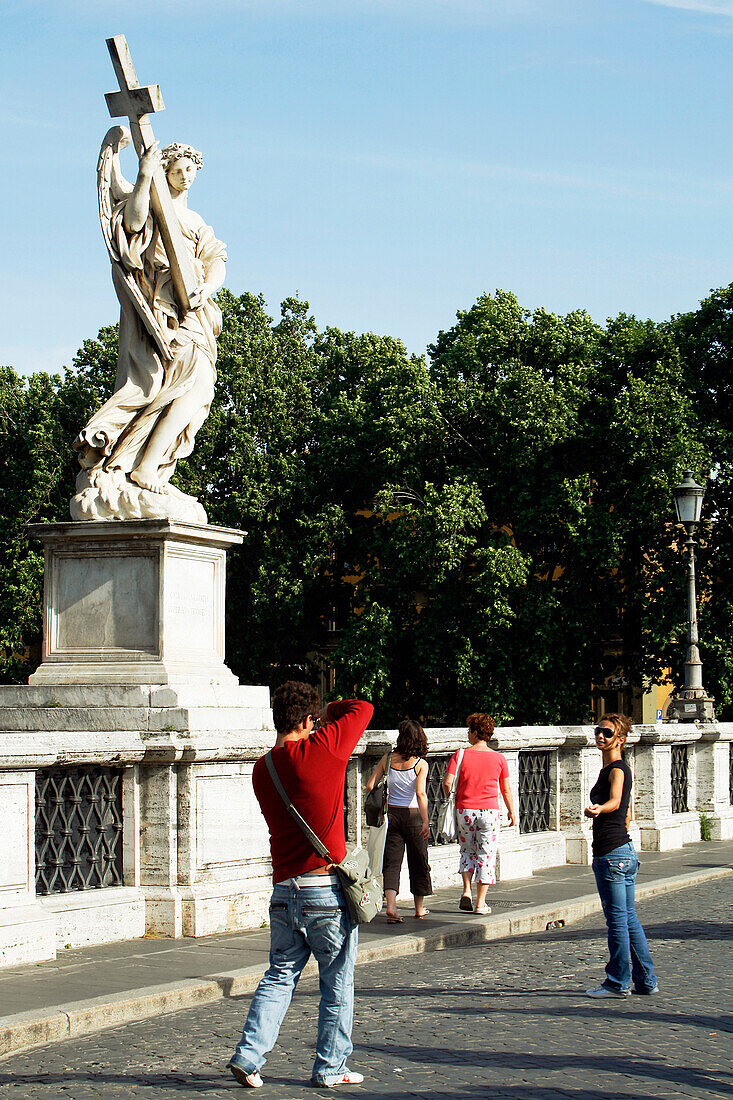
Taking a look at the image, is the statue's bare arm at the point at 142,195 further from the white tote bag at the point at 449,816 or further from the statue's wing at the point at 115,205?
the white tote bag at the point at 449,816

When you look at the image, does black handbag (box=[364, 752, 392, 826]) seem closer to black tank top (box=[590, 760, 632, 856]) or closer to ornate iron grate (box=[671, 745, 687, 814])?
black tank top (box=[590, 760, 632, 856])

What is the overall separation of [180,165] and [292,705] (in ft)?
22.9

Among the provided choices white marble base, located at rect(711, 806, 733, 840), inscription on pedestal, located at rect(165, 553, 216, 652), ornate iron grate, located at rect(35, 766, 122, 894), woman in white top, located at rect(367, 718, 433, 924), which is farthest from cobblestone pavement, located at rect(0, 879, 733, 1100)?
white marble base, located at rect(711, 806, 733, 840)

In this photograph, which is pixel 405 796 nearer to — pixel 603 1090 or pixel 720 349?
pixel 603 1090

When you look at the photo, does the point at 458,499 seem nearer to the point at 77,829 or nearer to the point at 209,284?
the point at 209,284

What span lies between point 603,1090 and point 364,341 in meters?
37.8

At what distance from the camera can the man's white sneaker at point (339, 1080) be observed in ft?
21.0

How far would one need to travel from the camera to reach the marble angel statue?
11.7 meters

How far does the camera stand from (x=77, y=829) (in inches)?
399

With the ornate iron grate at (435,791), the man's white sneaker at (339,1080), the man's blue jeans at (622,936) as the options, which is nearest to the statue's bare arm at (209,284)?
the ornate iron grate at (435,791)

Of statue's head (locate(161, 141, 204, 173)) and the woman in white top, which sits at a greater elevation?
statue's head (locate(161, 141, 204, 173))

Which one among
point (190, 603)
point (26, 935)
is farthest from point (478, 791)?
point (26, 935)

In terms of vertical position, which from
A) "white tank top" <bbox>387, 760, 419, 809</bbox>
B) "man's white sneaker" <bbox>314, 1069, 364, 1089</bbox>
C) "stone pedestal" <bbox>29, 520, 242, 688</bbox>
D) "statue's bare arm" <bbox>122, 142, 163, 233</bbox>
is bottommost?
"man's white sneaker" <bbox>314, 1069, 364, 1089</bbox>

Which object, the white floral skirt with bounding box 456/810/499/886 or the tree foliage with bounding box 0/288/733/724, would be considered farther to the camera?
the tree foliage with bounding box 0/288/733/724
